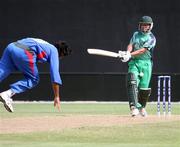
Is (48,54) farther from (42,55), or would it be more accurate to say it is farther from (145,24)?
(145,24)

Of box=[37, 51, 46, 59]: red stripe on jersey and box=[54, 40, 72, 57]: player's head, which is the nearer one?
box=[37, 51, 46, 59]: red stripe on jersey

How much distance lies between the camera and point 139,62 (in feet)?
48.6

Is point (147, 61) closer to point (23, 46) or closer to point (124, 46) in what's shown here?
point (23, 46)

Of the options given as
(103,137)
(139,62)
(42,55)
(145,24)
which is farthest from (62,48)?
(139,62)

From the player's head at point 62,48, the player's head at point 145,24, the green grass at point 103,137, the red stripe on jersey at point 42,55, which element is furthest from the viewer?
the player's head at point 145,24

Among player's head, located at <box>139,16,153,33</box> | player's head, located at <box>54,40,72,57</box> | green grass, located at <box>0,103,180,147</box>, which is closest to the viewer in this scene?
green grass, located at <box>0,103,180,147</box>

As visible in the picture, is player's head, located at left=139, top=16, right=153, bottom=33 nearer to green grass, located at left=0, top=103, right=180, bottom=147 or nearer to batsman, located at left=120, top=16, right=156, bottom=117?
batsman, located at left=120, top=16, right=156, bottom=117

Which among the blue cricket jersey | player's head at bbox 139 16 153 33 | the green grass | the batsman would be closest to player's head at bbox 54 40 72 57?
the blue cricket jersey

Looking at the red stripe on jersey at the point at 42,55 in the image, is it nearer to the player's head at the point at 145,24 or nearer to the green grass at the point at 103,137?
the green grass at the point at 103,137

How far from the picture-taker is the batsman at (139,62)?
14.6 metres

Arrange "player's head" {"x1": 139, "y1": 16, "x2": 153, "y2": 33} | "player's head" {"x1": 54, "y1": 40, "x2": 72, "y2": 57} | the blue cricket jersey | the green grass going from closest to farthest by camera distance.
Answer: the green grass < the blue cricket jersey < "player's head" {"x1": 54, "y1": 40, "x2": 72, "y2": 57} < "player's head" {"x1": 139, "y1": 16, "x2": 153, "y2": 33}

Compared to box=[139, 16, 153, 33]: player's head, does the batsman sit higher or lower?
lower

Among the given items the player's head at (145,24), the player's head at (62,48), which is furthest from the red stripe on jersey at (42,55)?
the player's head at (145,24)

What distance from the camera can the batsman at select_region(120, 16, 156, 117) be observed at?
14.6 meters
